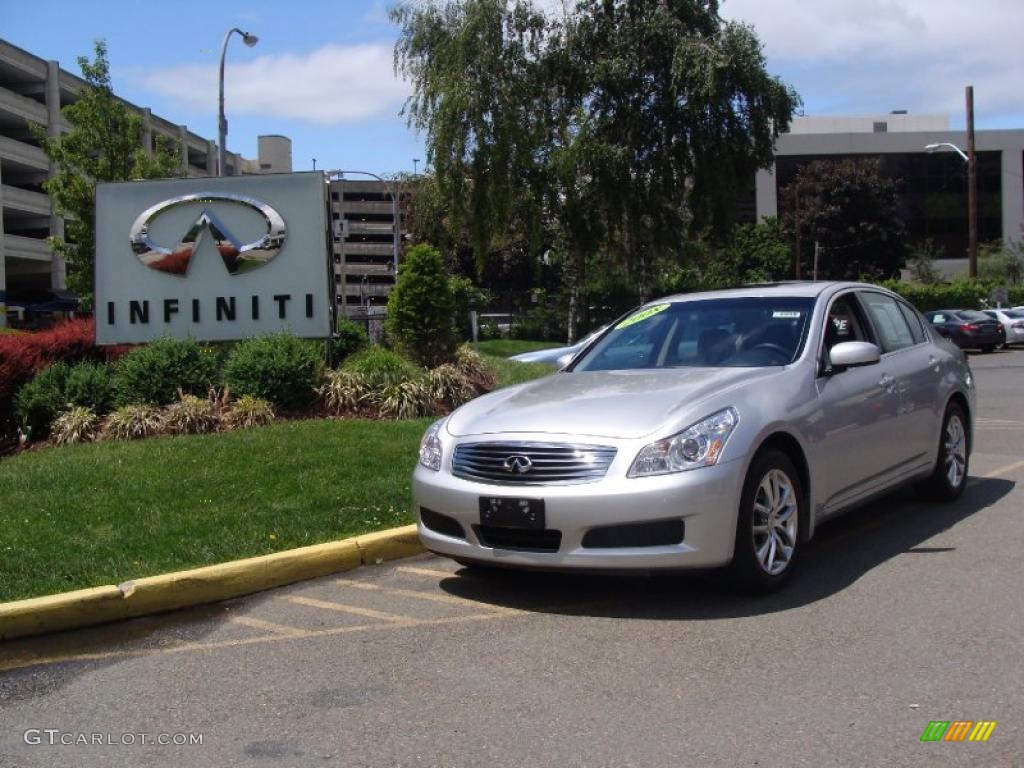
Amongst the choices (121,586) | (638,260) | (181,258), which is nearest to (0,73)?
(638,260)

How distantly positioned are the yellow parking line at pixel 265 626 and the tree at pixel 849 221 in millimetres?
57216

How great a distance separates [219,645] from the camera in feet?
17.1

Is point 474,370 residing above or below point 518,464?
above

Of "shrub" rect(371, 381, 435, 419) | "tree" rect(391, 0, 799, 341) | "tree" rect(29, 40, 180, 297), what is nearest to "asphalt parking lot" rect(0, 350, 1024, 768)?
"shrub" rect(371, 381, 435, 419)

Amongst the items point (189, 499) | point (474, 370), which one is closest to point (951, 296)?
point (474, 370)

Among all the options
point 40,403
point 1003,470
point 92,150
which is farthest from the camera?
point 92,150

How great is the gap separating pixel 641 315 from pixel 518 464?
226cm

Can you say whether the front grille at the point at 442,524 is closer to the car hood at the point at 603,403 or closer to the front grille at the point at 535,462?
the front grille at the point at 535,462

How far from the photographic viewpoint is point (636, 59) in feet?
88.2

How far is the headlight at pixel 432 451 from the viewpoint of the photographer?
5.82 meters

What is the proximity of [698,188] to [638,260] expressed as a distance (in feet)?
10.4

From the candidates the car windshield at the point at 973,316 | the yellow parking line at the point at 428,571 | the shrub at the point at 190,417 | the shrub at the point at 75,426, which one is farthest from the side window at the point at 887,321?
the car windshield at the point at 973,316

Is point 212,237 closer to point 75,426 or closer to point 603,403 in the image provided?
point 75,426

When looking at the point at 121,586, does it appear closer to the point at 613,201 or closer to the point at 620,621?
the point at 620,621
